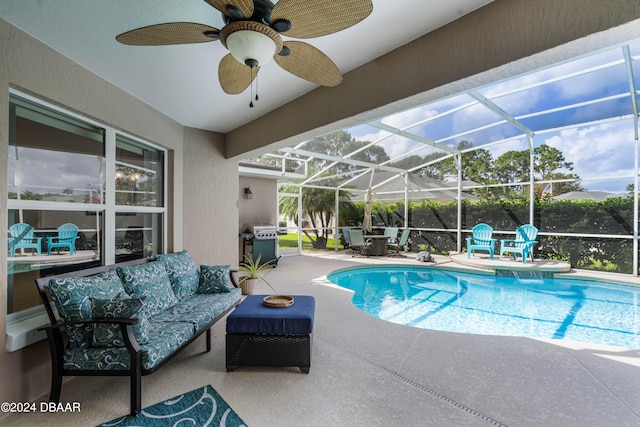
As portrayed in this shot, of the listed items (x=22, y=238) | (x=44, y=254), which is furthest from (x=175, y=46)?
(x=44, y=254)

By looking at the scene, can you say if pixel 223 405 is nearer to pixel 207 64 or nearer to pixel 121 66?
pixel 207 64

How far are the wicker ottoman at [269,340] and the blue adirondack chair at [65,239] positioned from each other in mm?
1835

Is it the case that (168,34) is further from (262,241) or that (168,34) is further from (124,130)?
(262,241)

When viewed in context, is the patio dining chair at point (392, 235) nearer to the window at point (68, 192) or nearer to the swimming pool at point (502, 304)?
the swimming pool at point (502, 304)

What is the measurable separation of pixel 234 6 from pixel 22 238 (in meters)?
2.68

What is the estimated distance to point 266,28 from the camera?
1.62 m

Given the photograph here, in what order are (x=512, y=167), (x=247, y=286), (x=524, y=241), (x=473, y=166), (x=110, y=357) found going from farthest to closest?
(x=473, y=166)
(x=512, y=167)
(x=524, y=241)
(x=247, y=286)
(x=110, y=357)

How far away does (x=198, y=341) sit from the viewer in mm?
3391

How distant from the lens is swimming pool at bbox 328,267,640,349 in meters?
4.25

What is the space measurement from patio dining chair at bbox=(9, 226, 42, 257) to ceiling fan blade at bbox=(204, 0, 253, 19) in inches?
99.0

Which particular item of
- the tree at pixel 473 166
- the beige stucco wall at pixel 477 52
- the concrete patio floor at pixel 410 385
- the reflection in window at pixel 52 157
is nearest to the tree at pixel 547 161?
the tree at pixel 473 166

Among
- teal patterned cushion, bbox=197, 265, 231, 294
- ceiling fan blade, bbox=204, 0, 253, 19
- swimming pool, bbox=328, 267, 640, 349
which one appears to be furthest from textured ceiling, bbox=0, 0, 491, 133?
swimming pool, bbox=328, 267, 640, 349

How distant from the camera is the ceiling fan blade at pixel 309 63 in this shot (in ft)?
6.18

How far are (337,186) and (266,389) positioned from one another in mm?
10036
